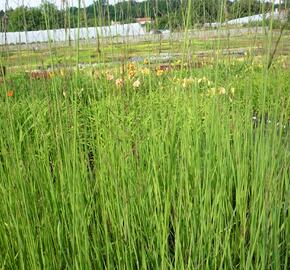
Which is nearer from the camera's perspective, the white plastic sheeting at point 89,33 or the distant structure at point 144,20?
the white plastic sheeting at point 89,33

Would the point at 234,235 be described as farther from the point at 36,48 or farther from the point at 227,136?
the point at 36,48

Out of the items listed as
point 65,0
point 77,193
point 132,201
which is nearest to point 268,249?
point 132,201

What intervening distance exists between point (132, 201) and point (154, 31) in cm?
95

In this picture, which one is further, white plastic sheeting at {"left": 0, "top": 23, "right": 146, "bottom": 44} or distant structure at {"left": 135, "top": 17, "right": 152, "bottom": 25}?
distant structure at {"left": 135, "top": 17, "right": 152, "bottom": 25}

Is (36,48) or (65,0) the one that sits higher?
(65,0)

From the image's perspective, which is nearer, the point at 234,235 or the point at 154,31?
the point at 234,235

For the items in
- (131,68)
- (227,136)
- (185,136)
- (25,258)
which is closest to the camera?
(25,258)

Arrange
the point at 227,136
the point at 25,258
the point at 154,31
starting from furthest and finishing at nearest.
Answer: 1. the point at 154,31
2. the point at 227,136
3. the point at 25,258

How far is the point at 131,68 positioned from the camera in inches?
142

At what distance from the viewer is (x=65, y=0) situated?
3.95 ft

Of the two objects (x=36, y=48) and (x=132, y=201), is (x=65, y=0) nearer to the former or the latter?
(x=132, y=201)

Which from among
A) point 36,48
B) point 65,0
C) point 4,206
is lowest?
point 4,206

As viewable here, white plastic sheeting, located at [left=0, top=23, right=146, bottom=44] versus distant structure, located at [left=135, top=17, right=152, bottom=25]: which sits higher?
distant structure, located at [left=135, top=17, right=152, bottom=25]

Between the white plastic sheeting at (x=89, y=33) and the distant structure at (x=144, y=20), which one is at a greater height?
the distant structure at (x=144, y=20)
